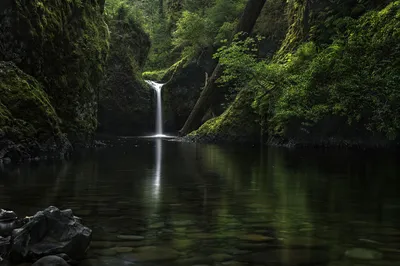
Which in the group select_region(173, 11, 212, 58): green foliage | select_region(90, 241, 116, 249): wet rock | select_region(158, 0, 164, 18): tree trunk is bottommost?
select_region(90, 241, 116, 249): wet rock

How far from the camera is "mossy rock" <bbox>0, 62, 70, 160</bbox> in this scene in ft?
43.8

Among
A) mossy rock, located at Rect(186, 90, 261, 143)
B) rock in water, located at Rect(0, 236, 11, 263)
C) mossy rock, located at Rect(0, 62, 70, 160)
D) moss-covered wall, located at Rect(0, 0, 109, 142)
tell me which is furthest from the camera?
mossy rock, located at Rect(186, 90, 261, 143)

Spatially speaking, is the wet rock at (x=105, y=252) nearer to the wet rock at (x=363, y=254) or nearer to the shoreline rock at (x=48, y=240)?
the shoreline rock at (x=48, y=240)

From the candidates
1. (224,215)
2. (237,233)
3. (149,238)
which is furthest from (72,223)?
(224,215)

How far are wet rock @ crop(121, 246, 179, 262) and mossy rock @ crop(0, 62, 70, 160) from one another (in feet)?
32.9

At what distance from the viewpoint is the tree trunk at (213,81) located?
90.6 feet

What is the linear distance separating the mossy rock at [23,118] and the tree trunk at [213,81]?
562 inches

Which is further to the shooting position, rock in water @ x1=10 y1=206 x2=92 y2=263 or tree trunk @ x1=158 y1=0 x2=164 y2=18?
tree trunk @ x1=158 y1=0 x2=164 y2=18

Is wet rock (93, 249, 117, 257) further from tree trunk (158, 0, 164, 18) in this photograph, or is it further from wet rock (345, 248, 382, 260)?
tree trunk (158, 0, 164, 18)

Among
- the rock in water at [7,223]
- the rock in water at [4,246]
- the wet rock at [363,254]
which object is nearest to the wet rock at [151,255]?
the rock in water at [4,246]

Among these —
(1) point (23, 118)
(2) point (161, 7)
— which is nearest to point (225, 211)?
(1) point (23, 118)

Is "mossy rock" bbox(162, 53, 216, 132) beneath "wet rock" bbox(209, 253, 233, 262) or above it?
above

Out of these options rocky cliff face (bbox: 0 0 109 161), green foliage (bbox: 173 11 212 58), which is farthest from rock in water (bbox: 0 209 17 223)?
green foliage (bbox: 173 11 212 58)

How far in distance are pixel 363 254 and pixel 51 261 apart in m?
2.89
